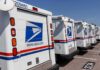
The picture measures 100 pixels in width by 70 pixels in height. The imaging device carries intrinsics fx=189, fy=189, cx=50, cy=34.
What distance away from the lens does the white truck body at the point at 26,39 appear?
4.38 m

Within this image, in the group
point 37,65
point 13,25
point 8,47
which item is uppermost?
point 13,25

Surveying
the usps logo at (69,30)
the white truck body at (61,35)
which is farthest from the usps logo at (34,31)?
the usps logo at (69,30)

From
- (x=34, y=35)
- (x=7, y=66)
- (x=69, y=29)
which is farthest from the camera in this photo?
(x=69, y=29)

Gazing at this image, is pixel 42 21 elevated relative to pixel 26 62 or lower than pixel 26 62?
elevated

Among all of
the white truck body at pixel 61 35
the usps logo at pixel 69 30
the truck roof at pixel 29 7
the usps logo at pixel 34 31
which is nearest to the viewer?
the truck roof at pixel 29 7

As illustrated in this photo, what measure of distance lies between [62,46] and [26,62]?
426 cm

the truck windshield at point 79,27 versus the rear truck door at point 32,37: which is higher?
the truck windshield at point 79,27

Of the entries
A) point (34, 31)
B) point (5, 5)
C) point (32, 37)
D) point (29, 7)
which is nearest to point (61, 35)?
point (34, 31)

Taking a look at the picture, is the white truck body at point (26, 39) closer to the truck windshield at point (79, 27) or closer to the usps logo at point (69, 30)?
the usps logo at point (69, 30)

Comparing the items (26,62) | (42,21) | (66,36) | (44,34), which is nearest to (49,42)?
(44,34)

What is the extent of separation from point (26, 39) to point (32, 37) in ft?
1.10

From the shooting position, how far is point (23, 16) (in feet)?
16.8

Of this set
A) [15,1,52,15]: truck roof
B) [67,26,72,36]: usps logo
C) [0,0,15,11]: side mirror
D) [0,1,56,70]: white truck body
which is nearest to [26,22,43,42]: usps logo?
[0,1,56,70]: white truck body

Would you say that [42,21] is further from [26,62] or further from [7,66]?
[7,66]
